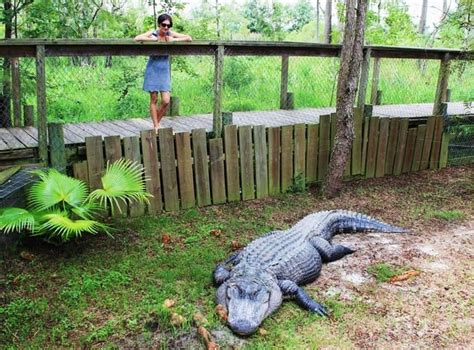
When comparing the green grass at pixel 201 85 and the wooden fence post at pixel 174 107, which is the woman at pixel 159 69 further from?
the green grass at pixel 201 85

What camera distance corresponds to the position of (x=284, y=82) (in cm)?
766

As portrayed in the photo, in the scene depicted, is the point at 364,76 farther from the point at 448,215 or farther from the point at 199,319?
the point at 199,319

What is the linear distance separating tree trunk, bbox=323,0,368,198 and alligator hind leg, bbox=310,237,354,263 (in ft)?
4.97

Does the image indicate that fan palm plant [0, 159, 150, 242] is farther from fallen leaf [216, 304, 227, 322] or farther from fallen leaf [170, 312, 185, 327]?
fallen leaf [216, 304, 227, 322]

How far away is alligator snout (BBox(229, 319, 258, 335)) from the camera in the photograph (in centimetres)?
320

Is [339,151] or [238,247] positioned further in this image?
[339,151]

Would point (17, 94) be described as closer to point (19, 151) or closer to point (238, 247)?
point (19, 151)

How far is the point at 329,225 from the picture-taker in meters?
4.93

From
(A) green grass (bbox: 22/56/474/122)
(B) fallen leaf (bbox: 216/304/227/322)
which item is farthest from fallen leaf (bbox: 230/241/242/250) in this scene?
(A) green grass (bbox: 22/56/474/122)

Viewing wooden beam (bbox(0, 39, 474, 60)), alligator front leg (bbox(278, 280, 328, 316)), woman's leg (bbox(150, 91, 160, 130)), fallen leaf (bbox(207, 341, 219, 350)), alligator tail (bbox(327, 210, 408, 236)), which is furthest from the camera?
woman's leg (bbox(150, 91, 160, 130))

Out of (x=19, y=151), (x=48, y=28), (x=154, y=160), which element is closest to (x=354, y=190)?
(x=154, y=160)

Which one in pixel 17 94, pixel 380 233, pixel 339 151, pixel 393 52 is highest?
pixel 393 52

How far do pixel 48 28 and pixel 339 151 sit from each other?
13.5ft

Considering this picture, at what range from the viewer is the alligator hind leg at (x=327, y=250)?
4.51m
